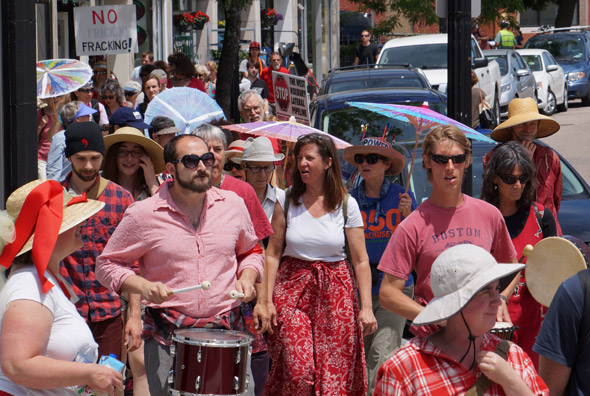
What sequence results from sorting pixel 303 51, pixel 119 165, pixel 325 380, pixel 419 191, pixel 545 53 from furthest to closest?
pixel 303 51 → pixel 545 53 → pixel 419 191 → pixel 119 165 → pixel 325 380

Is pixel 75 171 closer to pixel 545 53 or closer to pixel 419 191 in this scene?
pixel 419 191

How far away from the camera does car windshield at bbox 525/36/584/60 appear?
1236 inches

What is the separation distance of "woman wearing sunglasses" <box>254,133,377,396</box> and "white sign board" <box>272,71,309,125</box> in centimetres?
474

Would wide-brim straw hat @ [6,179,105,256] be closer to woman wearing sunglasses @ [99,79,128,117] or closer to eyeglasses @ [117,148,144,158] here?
eyeglasses @ [117,148,144,158]

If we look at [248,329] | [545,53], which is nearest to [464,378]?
[248,329]

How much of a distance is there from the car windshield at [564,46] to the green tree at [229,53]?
18559mm

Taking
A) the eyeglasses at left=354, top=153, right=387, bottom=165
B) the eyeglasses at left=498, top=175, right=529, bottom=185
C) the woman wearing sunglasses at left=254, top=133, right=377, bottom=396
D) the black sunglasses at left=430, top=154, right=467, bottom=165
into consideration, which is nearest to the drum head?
the black sunglasses at left=430, top=154, right=467, bottom=165

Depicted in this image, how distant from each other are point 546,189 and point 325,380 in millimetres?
2431

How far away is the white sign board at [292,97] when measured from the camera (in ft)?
37.3

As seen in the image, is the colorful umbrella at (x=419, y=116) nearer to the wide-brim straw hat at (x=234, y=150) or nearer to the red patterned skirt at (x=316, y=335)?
the wide-brim straw hat at (x=234, y=150)

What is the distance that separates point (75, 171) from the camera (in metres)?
6.46

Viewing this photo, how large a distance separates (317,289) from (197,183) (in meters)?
1.36

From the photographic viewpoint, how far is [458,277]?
3.82 m

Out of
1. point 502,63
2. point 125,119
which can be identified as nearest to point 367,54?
point 502,63
